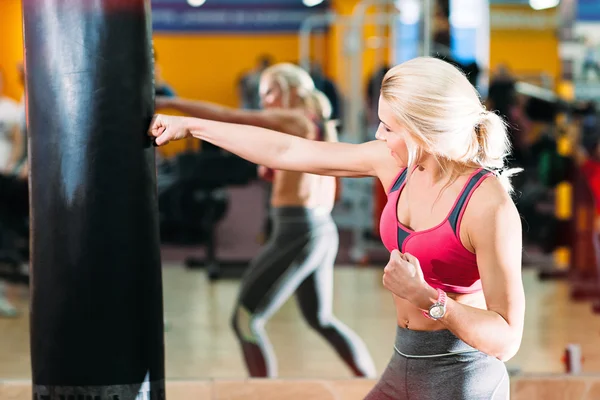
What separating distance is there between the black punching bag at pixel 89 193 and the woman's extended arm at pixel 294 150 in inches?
6.8

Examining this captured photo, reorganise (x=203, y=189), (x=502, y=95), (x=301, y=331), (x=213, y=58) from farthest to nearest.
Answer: (x=213, y=58)
(x=203, y=189)
(x=502, y=95)
(x=301, y=331)

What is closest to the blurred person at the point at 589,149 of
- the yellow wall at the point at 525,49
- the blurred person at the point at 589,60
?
the blurred person at the point at 589,60

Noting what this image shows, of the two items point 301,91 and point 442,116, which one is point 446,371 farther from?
point 301,91

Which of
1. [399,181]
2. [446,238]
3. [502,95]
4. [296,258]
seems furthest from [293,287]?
[502,95]

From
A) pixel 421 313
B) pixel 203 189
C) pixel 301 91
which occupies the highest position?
pixel 301 91

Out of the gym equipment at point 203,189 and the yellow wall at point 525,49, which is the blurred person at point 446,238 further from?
the yellow wall at point 525,49

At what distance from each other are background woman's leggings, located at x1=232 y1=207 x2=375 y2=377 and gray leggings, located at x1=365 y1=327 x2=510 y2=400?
1.92 m

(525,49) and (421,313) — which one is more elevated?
(525,49)

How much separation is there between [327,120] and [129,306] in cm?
224

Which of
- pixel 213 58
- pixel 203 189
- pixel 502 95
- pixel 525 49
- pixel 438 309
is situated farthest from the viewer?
pixel 213 58

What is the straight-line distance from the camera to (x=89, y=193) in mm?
2078

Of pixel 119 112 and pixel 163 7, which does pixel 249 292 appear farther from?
pixel 163 7

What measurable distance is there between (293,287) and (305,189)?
0.43m

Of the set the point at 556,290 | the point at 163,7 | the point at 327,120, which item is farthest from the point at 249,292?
the point at 163,7
